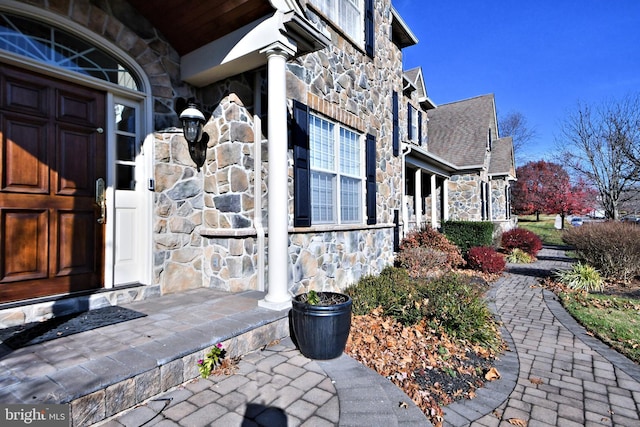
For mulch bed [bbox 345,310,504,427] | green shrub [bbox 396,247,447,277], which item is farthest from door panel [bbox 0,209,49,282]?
green shrub [bbox 396,247,447,277]

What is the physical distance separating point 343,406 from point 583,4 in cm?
1175

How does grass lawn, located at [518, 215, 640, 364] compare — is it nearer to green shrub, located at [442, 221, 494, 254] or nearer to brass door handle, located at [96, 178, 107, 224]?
green shrub, located at [442, 221, 494, 254]

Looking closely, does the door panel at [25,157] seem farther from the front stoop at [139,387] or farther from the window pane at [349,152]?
the window pane at [349,152]

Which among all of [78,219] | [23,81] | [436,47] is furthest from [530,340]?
[436,47]

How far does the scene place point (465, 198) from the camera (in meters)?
15.0

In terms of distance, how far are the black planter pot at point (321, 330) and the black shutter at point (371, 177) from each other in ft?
12.4

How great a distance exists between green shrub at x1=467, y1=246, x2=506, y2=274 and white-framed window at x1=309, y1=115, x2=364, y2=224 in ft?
13.1

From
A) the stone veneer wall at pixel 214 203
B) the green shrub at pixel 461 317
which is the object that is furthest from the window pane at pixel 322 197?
the green shrub at pixel 461 317

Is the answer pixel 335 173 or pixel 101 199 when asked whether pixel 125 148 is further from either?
pixel 335 173

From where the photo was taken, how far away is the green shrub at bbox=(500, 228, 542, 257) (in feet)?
37.5

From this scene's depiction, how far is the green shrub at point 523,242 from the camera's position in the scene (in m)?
11.4

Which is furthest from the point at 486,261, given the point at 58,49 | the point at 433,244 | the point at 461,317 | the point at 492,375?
the point at 58,49

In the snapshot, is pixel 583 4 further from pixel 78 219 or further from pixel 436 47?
pixel 78 219

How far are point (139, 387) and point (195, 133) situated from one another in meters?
3.04
